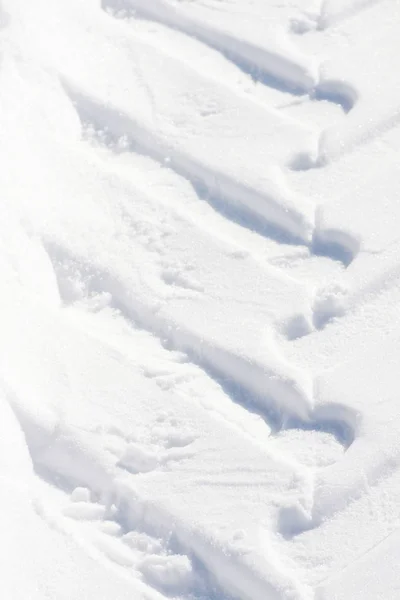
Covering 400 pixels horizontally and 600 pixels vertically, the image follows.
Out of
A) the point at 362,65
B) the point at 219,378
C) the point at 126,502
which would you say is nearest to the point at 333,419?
the point at 219,378

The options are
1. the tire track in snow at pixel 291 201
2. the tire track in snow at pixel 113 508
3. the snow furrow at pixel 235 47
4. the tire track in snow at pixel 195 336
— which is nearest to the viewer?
the tire track in snow at pixel 113 508

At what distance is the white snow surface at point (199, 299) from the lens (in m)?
1.15

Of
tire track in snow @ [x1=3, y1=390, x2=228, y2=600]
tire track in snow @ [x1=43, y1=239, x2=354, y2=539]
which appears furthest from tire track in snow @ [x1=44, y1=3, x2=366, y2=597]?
tire track in snow @ [x1=3, y1=390, x2=228, y2=600]

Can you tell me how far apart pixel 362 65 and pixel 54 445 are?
2.57ft

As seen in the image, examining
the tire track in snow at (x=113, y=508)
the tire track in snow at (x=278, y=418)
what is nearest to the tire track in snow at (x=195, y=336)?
the tire track in snow at (x=278, y=418)

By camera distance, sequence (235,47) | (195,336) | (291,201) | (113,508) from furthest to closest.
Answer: (235,47) < (291,201) < (195,336) < (113,508)

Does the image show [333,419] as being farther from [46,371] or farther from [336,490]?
[46,371]

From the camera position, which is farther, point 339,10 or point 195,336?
point 339,10

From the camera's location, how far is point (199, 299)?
4.42 feet

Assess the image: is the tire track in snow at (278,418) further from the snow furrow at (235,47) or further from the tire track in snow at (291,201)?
the snow furrow at (235,47)

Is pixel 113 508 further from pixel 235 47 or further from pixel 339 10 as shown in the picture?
pixel 339 10

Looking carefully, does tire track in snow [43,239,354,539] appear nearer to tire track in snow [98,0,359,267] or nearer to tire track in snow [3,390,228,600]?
tire track in snow [3,390,228,600]

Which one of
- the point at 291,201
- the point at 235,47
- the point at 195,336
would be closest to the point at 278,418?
the point at 195,336

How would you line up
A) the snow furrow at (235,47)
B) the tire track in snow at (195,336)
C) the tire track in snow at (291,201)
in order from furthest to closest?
the snow furrow at (235,47) → the tire track in snow at (291,201) → the tire track in snow at (195,336)
